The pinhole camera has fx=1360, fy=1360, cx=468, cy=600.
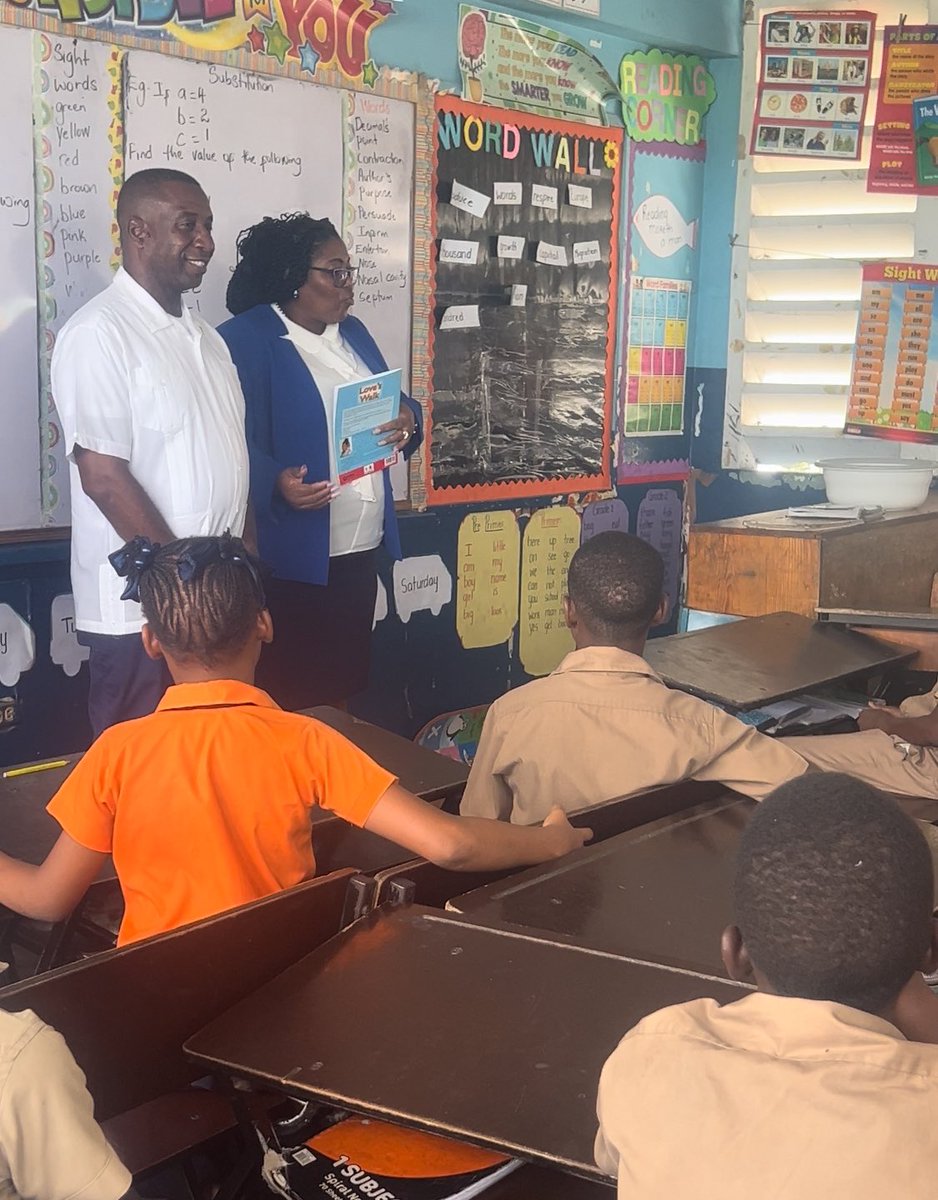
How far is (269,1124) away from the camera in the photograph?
131 centimetres

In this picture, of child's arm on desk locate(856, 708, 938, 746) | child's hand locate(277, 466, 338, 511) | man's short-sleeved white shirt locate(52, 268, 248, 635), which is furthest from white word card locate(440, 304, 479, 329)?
child's arm on desk locate(856, 708, 938, 746)

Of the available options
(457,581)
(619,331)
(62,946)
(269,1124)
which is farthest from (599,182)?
(269,1124)

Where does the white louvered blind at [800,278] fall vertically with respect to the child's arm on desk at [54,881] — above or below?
above

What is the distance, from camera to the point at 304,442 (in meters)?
3.46

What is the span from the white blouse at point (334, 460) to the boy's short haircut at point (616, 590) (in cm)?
117

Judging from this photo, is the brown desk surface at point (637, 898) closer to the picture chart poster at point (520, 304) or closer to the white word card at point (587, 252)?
the picture chart poster at point (520, 304)

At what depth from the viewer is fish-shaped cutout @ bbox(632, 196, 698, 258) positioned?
5066 millimetres

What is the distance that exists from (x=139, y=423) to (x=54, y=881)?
1.35 metres

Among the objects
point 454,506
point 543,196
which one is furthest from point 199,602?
point 543,196

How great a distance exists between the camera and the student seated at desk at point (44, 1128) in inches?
43.1

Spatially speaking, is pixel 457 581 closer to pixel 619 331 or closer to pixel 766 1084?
pixel 619 331

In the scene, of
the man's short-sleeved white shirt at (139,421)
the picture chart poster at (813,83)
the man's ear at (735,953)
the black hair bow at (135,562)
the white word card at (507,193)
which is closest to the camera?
the man's ear at (735,953)

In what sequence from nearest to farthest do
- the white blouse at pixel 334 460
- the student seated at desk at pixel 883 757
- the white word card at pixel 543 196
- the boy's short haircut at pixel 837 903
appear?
the boy's short haircut at pixel 837 903 < the student seated at desk at pixel 883 757 < the white blouse at pixel 334 460 < the white word card at pixel 543 196

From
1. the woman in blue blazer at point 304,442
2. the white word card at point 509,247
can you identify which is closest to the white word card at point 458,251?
the white word card at point 509,247
